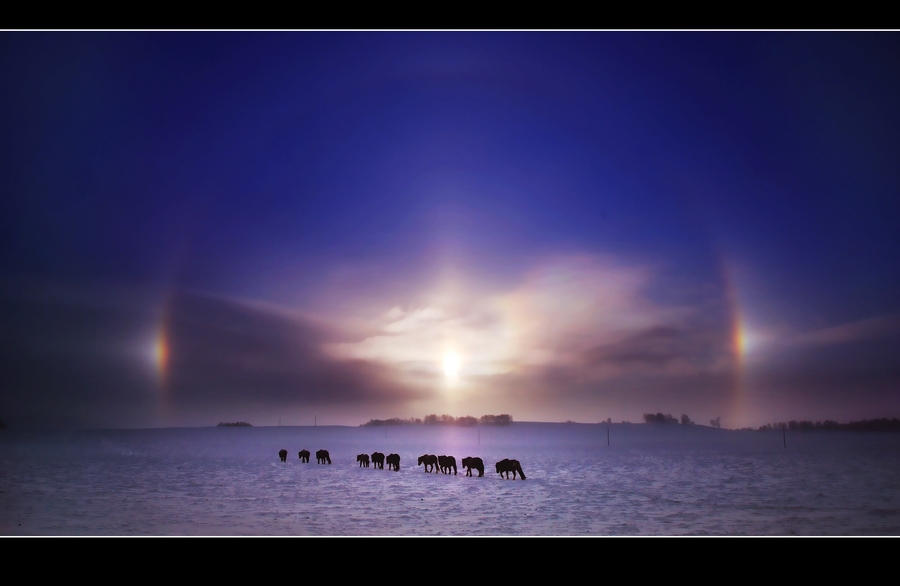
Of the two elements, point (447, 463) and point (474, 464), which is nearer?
point (474, 464)

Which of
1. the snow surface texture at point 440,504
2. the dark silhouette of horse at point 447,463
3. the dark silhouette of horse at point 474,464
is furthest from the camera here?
the dark silhouette of horse at point 447,463

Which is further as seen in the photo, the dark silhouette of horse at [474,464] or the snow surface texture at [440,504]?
the dark silhouette of horse at [474,464]

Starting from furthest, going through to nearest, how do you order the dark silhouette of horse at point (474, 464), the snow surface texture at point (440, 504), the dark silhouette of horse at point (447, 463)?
the dark silhouette of horse at point (447, 463)
the dark silhouette of horse at point (474, 464)
the snow surface texture at point (440, 504)

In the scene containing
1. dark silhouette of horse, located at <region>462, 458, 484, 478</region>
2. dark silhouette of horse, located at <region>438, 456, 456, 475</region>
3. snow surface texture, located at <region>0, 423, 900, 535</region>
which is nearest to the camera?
snow surface texture, located at <region>0, 423, 900, 535</region>

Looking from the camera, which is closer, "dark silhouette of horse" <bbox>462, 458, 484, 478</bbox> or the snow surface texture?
the snow surface texture

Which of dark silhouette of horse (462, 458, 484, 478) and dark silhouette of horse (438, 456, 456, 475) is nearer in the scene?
dark silhouette of horse (462, 458, 484, 478)

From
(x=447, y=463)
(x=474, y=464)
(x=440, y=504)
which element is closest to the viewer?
(x=440, y=504)

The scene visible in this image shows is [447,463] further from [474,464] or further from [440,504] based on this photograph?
[440,504]

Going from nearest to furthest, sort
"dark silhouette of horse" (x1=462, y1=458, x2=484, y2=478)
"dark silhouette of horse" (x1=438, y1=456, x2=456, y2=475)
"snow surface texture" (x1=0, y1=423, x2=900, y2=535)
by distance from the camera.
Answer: "snow surface texture" (x1=0, y1=423, x2=900, y2=535) < "dark silhouette of horse" (x1=462, y1=458, x2=484, y2=478) < "dark silhouette of horse" (x1=438, y1=456, x2=456, y2=475)

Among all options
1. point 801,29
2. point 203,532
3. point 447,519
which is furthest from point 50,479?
point 801,29

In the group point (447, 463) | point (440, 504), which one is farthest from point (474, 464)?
point (440, 504)

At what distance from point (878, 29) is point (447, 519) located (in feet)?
52.6

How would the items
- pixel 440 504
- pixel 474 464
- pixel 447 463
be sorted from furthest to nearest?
1. pixel 447 463
2. pixel 474 464
3. pixel 440 504

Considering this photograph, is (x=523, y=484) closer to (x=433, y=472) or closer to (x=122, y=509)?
(x=433, y=472)
